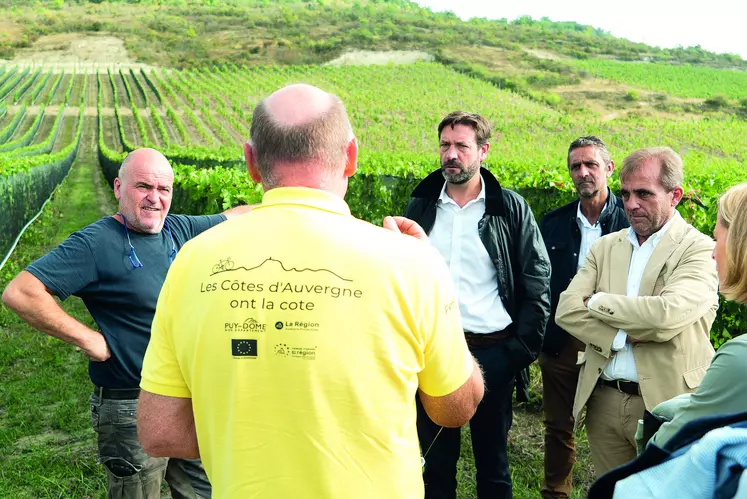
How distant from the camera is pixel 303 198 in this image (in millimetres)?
1743

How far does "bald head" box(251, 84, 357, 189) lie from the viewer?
1.76 m

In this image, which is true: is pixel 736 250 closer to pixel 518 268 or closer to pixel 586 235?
pixel 518 268

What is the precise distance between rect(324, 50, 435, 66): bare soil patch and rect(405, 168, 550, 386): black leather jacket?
100012 mm

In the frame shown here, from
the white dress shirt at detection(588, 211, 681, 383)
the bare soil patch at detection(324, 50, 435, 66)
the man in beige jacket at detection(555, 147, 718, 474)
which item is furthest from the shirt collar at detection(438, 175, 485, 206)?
the bare soil patch at detection(324, 50, 435, 66)

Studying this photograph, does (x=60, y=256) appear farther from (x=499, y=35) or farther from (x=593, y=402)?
(x=499, y=35)

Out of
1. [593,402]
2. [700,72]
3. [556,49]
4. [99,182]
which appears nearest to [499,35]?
[556,49]

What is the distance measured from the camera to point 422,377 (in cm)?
185

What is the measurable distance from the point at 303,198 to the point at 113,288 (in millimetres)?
2004

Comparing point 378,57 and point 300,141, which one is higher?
point 378,57

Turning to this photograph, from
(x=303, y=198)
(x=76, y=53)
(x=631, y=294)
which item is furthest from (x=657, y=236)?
(x=76, y=53)

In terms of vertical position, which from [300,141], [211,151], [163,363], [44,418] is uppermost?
[300,141]

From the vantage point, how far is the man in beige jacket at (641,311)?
A: 3320 mm

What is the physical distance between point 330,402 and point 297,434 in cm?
12

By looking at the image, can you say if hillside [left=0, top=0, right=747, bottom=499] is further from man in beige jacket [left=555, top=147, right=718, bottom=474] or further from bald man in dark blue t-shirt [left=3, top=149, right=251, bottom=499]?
bald man in dark blue t-shirt [left=3, top=149, right=251, bottom=499]
